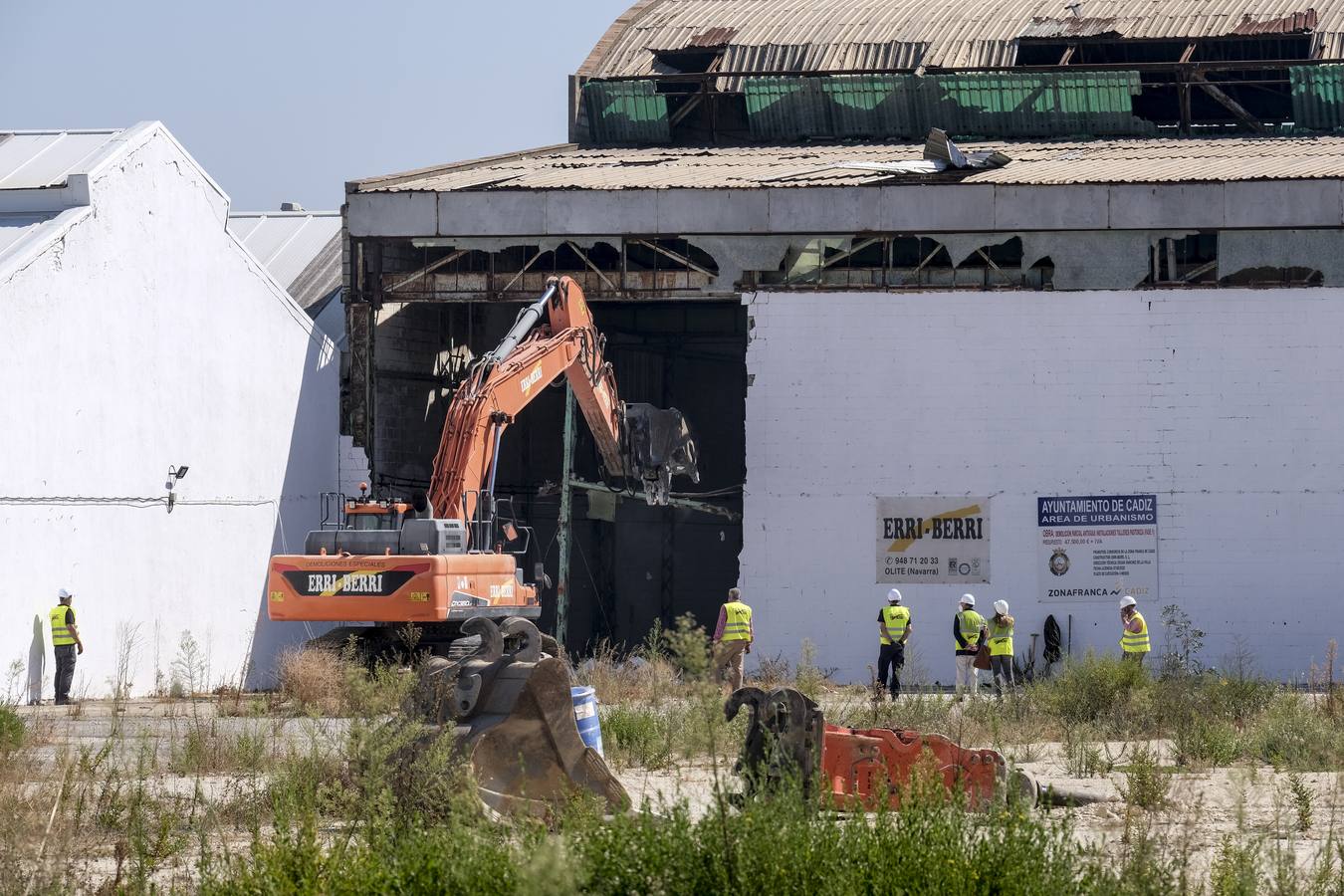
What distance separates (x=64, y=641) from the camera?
69.3ft

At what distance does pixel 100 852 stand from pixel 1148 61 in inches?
1118

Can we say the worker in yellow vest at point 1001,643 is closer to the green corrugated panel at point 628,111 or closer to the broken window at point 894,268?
the broken window at point 894,268

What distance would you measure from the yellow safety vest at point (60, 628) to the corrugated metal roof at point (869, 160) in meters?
9.26

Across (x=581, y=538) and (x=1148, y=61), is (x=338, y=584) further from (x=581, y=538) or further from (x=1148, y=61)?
(x=1148, y=61)

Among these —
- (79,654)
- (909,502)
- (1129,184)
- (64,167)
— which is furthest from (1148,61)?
(79,654)

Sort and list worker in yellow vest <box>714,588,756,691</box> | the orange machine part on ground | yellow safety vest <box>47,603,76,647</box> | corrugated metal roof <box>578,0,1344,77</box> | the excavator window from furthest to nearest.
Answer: corrugated metal roof <box>578,0,1344,77</box> < worker in yellow vest <box>714,588,756,691</box> < the excavator window < yellow safety vest <box>47,603,76,647</box> < the orange machine part on ground

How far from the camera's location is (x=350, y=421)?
93.9ft

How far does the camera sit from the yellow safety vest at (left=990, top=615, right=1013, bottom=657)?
878 inches

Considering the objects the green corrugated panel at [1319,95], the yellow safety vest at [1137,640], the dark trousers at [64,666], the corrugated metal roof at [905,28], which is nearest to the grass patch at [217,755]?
the dark trousers at [64,666]

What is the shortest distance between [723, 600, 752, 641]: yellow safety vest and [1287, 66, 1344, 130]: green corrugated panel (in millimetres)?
16946

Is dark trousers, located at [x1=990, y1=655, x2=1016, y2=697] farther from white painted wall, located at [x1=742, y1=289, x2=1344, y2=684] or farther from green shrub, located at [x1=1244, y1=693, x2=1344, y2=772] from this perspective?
green shrub, located at [x1=1244, y1=693, x2=1344, y2=772]

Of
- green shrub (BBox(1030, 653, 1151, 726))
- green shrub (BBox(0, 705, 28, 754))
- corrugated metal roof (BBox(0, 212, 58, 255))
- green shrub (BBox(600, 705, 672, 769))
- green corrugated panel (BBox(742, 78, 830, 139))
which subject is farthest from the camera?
green corrugated panel (BBox(742, 78, 830, 139))

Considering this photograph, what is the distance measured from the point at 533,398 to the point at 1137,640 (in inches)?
352

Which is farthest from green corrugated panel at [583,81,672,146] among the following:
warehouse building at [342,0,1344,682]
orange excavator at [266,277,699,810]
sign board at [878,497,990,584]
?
sign board at [878,497,990,584]
